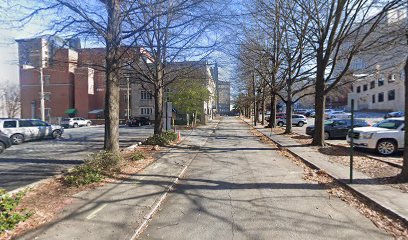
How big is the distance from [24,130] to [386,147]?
783 inches

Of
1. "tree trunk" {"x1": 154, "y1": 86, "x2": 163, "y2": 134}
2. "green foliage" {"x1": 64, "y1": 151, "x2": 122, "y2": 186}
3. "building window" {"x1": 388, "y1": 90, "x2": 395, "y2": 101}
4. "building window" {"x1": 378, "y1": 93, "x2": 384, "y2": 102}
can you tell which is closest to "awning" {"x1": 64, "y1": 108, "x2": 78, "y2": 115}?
"tree trunk" {"x1": 154, "y1": 86, "x2": 163, "y2": 134}

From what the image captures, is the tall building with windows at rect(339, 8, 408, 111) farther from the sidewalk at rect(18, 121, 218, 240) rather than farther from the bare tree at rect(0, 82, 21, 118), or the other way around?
the bare tree at rect(0, 82, 21, 118)

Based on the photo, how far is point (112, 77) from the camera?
971 cm

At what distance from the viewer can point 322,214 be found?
511cm

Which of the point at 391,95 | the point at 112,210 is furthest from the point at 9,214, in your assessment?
the point at 391,95

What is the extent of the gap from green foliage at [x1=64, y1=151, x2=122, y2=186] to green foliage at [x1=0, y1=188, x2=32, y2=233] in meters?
1.93

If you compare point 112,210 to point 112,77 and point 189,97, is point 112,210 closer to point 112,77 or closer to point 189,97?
point 112,77

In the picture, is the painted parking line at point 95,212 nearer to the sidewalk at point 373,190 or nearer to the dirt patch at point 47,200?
the dirt patch at point 47,200

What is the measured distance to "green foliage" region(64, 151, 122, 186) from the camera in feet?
22.8

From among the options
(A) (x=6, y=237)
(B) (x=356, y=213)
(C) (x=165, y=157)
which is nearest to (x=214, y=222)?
(B) (x=356, y=213)

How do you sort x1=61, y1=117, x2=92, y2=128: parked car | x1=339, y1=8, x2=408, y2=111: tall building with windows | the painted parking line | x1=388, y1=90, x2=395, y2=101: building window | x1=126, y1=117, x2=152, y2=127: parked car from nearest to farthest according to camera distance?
the painted parking line → x1=339, y1=8, x2=408, y2=111: tall building with windows → x1=126, y1=117, x2=152, y2=127: parked car → x1=61, y1=117, x2=92, y2=128: parked car → x1=388, y1=90, x2=395, y2=101: building window

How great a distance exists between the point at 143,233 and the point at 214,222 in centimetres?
117

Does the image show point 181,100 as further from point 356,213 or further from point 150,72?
point 356,213

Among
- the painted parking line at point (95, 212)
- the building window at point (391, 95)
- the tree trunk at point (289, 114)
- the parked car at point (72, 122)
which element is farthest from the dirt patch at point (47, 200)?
the building window at point (391, 95)
